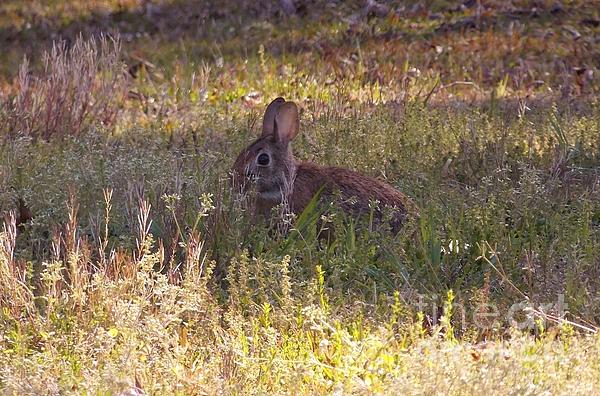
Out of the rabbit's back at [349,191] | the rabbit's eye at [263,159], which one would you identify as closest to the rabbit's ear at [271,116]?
the rabbit's eye at [263,159]

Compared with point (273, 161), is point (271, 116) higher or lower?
higher

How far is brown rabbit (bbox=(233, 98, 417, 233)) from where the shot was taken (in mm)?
5465

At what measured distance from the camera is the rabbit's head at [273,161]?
570cm

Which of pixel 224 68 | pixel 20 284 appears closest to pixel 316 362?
pixel 20 284

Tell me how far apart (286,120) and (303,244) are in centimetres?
125

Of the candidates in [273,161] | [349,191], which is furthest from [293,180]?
[349,191]

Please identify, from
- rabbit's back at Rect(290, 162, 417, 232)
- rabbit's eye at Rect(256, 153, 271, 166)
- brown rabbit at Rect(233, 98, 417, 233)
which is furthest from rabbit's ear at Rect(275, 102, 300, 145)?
rabbit's back at Rect(290, 162, 417, 232)

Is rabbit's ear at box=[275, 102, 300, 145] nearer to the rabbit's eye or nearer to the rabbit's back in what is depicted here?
the rabbit's eye

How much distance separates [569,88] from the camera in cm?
870

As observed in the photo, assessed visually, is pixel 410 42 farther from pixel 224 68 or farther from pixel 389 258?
pixel 389 258

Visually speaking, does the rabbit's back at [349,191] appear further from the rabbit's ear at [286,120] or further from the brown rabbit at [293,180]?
the rabbit's ear at [286,120]

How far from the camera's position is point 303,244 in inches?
197

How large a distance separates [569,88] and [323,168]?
359 cm

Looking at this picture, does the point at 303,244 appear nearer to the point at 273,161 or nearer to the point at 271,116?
the point at 273,161
